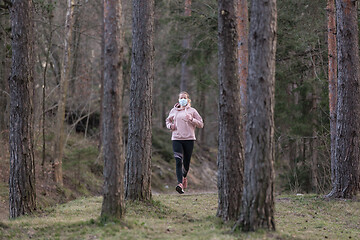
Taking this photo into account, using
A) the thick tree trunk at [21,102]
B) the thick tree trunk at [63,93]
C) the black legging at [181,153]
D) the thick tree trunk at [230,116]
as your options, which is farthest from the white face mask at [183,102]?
the thick tree trunk at [63,93]

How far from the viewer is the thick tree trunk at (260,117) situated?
22.6ft

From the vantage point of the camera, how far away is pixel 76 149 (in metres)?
20.4

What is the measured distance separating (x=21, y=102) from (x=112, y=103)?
2681 millimetres

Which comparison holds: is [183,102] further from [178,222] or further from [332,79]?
[332,79]

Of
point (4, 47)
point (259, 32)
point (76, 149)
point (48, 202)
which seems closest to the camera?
point (259, 32)

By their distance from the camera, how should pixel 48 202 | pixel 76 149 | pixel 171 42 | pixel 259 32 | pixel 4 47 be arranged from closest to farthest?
pixel 259 32 → pixel 48 202 → pixel 4 47 → pixel 76 149 → pixel 171 42

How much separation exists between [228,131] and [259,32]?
1793 mm

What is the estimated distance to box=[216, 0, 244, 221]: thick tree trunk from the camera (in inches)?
311

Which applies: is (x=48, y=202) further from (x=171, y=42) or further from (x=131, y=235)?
(x=171, y=42)

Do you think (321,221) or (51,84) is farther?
(51,84)

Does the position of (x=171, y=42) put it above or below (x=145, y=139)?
above

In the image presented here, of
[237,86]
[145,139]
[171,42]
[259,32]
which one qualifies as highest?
[171,42]

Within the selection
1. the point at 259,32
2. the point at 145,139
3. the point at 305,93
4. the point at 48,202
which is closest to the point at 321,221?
the point at 145,139

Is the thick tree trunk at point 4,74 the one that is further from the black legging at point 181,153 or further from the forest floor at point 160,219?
the black legging at point 181,153
